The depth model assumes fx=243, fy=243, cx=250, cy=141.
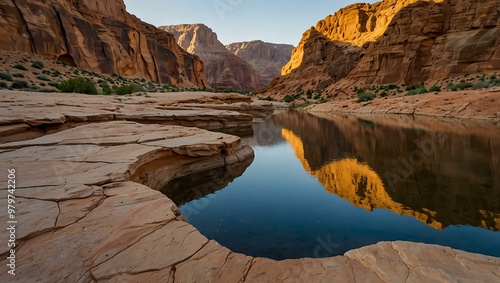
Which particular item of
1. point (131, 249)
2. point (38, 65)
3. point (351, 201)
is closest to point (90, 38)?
point (38, 65)

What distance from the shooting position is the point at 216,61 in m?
115

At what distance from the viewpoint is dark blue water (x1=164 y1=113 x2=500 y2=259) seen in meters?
3.62

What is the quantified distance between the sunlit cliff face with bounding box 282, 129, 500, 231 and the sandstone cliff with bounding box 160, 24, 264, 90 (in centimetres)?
9661

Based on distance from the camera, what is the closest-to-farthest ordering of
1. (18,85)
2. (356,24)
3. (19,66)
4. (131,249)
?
(131,249)
(18,85)
(19,66)
(356,24)

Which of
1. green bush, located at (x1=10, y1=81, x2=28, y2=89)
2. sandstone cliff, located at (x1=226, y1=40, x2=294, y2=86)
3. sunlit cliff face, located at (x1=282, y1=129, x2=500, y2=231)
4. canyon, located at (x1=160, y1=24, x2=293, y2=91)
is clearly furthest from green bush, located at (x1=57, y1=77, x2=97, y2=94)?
sandstone cliff, located at (x1=226, y1=40, x2=294, y2=86)

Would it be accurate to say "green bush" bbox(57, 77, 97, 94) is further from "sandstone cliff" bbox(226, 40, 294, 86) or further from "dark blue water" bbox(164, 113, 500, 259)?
"sandstone cliff" bbox(226, 40, 294, 86)

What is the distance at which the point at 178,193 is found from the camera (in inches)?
214

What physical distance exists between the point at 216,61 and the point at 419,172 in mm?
117136

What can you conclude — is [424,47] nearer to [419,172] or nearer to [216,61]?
[419,172]

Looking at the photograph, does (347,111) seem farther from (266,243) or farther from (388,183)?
(266,243)

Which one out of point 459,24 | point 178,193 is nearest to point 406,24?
point 459,24

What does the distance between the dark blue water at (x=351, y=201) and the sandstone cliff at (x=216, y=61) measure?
96436mm

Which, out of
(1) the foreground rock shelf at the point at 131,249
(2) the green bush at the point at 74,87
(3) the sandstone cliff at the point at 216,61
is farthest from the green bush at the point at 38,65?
(3) the sandstone cliff at the point at 216,61

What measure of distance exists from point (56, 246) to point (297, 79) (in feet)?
207
